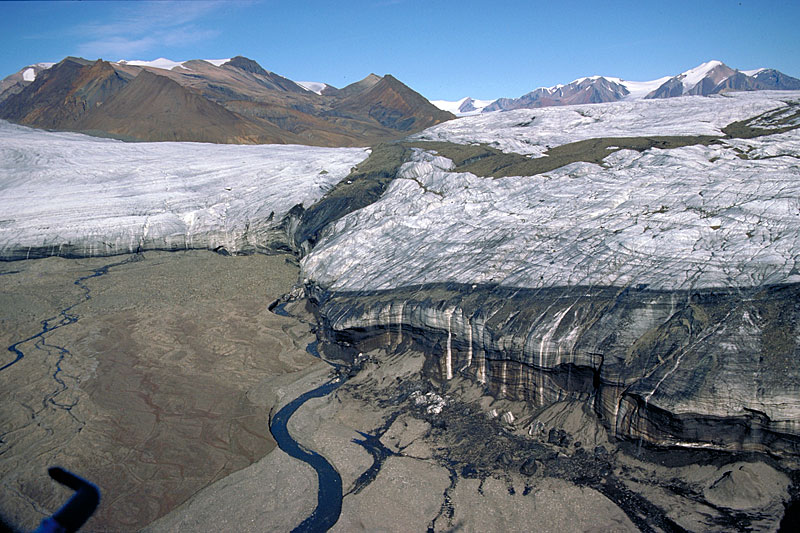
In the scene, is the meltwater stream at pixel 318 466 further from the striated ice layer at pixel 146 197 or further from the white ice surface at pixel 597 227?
the striated ice layer at pixel 146 197

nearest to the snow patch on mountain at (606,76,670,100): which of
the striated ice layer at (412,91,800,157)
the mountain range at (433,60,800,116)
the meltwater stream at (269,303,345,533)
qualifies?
the mountain range at (433,60,800,116)

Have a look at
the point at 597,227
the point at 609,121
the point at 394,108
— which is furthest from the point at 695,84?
the point at 597,227

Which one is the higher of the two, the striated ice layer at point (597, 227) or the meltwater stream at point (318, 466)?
the striated ice layer at point (597, 227)

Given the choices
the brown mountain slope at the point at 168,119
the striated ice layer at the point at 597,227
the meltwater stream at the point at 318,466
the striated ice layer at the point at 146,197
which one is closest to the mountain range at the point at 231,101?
the brown mountain slope at the point at 168,119

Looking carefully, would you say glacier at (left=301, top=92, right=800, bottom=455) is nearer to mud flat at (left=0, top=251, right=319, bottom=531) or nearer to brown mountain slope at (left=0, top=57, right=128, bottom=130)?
mud flat at (left=0, top=251, right=319, bottom=531)

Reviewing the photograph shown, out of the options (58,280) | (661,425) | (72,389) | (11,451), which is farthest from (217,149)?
(661,425)

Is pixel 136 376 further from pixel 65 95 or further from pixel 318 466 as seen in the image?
pixel 65 95

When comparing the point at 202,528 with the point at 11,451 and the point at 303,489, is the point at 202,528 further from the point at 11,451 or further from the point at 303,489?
the point at 11,451
